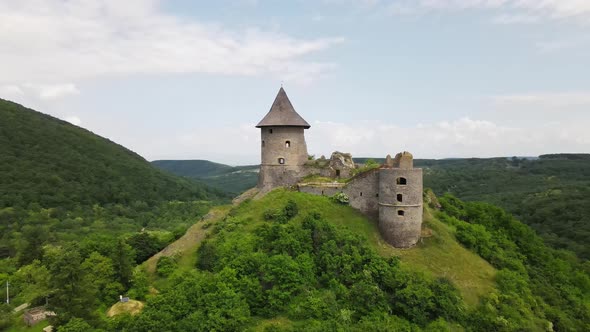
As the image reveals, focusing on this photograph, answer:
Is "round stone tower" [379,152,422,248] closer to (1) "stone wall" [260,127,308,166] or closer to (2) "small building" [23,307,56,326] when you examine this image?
(1) "stone wall" [260,127,308,166]

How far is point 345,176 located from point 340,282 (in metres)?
10.7

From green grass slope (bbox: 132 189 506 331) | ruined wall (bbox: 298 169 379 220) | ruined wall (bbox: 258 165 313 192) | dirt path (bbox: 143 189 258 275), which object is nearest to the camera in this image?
green grass slope (bbox: 132 189 506 331)

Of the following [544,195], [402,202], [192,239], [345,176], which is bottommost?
[544,195]

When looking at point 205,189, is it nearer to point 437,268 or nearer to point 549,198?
point 549,198

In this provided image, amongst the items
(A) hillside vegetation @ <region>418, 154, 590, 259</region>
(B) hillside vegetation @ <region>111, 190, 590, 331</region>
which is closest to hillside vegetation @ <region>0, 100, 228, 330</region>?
(B) hillside vegetation @ <region>111, 190, 590, 331</region>

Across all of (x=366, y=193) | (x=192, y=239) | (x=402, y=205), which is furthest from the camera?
(x=192, y=239)

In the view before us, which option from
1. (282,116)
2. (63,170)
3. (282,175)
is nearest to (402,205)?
(282,175)

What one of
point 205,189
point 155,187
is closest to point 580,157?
point 205,189

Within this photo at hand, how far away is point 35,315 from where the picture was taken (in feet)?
105

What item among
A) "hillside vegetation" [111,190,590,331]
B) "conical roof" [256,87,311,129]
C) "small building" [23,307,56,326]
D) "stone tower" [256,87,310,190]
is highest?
"conical roof" [256,87,311,129]

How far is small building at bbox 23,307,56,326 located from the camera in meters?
31.6

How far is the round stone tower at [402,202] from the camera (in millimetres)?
28016

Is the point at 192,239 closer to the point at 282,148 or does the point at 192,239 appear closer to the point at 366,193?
the point at 282,148

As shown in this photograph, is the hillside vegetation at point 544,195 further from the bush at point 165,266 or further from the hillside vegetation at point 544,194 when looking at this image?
the bush at point 165,266
